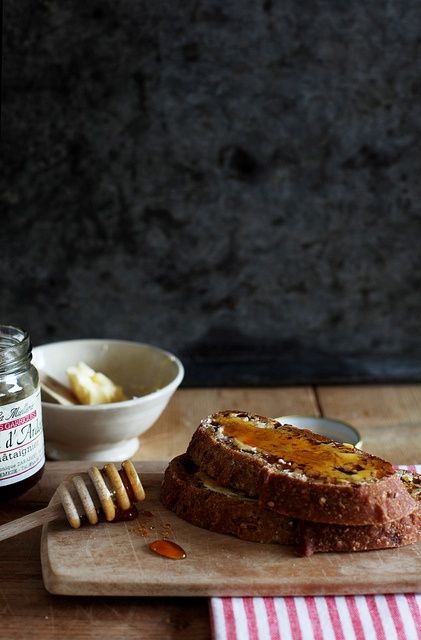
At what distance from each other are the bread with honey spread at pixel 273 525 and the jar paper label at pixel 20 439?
0.86ft

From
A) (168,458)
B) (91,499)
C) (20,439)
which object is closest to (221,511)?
(91,499)

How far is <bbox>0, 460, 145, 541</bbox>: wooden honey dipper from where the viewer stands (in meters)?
1.35

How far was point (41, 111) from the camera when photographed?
2.17m

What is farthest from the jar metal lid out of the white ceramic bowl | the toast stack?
the toast stack

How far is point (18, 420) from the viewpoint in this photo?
1.42m

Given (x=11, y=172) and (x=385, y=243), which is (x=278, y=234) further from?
(x=11, y=172)

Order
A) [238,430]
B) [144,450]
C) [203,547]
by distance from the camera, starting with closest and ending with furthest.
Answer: [203,547]
[238,430]
[144,450]

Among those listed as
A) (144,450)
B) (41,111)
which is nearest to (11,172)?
(41,111)

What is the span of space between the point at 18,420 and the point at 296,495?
1.55ft

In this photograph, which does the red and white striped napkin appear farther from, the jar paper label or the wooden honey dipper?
the jar paper label

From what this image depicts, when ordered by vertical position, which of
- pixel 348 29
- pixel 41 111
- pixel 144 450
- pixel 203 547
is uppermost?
pixel 348 29

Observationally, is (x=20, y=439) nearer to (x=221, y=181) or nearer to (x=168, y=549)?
(x=168, y=549)

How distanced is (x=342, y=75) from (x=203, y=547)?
4.42ft

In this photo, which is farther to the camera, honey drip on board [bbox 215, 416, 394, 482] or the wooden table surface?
honey drip on board [bbox 215, 416, 394, 482]
